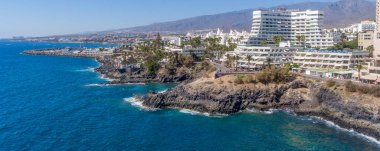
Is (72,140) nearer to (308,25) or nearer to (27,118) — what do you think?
(27,118)

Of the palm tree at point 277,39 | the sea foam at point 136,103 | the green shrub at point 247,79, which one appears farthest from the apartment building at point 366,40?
the sea foam at point 136,103

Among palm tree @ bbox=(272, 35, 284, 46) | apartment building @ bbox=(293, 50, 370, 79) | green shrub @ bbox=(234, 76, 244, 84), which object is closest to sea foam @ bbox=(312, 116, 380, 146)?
green shrub @ bbox=(234, 76, 244, 84)

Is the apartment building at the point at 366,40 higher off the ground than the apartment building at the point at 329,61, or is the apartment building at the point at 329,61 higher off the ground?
the apartment building at the point at 366,40

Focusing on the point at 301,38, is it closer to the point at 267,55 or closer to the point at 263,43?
the point at 263,43

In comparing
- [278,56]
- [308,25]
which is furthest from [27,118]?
[308,25]

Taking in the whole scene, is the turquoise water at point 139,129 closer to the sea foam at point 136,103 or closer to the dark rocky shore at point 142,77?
the sea foam at point 136,103
